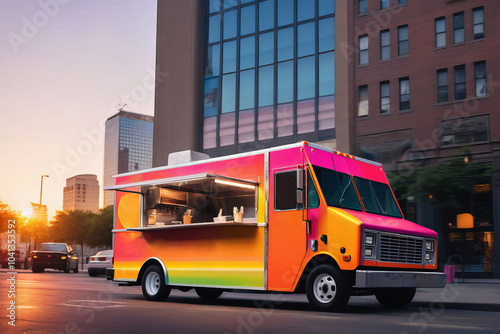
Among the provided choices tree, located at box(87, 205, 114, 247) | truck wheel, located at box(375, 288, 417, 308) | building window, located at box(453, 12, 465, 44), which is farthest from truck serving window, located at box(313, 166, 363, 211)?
tree, located at box(87, 205, 114, 247)

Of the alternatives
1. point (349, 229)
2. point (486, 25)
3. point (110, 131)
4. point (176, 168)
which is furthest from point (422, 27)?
point (110, 131)

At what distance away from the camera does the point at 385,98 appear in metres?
31.8

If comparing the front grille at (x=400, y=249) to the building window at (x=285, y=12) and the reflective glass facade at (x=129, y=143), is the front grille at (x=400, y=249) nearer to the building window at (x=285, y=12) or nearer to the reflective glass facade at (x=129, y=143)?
the building window at (x=285, y=12)

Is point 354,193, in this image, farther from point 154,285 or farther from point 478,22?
point 478,22

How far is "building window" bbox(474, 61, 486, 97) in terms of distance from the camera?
2853 cm

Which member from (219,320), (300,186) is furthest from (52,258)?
(219,320)

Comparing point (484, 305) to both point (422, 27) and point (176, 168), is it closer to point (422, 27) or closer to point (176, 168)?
point (176, 168)

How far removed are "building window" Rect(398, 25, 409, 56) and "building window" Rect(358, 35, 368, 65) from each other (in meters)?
1.94

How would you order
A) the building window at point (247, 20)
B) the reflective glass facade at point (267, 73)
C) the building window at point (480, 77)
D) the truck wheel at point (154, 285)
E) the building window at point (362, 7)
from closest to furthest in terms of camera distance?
the truck wheel at point (154, 285) → the building window at point (480, 77) → the building window at point (362, 7) → the reflective glass facade at point (267, 73) → the building window at point (247, 20)

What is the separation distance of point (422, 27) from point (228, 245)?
22472mm

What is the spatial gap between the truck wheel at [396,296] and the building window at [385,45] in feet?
71.8

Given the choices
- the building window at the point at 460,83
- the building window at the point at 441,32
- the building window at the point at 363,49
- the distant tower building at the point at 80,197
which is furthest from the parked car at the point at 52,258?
the distant tower building at the point at 80,197

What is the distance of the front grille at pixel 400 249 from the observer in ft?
35.4

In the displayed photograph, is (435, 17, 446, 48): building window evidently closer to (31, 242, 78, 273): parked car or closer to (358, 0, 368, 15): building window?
(358, 0, 368, 15): building window
